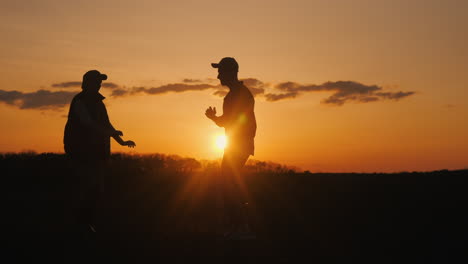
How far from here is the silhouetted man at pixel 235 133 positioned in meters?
9.76

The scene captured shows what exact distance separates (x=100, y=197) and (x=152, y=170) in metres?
9.49

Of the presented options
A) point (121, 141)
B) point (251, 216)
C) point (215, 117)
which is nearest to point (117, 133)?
point (121, 141)

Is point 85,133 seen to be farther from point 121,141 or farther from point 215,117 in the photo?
point 215,117

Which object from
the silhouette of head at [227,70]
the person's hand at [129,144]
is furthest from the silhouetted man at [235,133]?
the person's hand at [129,144]

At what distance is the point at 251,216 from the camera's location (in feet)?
39.1

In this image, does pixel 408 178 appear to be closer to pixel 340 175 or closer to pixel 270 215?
pixel 340 175

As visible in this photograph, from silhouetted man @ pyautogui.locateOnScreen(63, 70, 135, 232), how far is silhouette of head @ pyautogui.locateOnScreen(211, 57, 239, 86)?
174cm

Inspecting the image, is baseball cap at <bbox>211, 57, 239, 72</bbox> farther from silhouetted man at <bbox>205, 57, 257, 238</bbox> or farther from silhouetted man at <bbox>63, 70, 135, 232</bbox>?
silhouetted man at <bbox>63, 70, 135, 232</bbox>

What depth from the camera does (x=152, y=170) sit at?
1955cm

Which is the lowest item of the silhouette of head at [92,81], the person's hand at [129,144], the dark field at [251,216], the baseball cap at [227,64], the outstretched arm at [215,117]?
the dark field at [251,216]

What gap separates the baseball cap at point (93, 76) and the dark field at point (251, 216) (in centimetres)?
245

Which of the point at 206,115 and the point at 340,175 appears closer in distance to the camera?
the point at 206,115

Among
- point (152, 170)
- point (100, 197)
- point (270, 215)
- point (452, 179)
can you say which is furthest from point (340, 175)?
point (100, 197)

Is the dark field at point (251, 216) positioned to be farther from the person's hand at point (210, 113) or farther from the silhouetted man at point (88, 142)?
the person's hand at point (210, 113)
